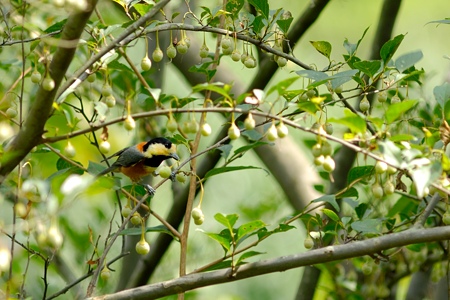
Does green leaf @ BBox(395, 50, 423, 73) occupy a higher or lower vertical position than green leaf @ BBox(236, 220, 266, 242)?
higher

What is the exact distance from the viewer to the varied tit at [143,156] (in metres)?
3.08

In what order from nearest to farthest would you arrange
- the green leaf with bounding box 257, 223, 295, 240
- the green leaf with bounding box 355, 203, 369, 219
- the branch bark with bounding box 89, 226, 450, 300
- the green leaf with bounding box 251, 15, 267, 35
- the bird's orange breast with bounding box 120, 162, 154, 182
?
1. the branch bark with bounding box 89, 226, 450, 300
2. the green leaf with bounding box 257, 223, 295, 240
3. the green leaf with bounding box 251, 15, 267, 35
4. the green leaf with bounding box 355, 203, 369, 219
5. the bird's orange breast with bounding box 120, 162, 154, 182

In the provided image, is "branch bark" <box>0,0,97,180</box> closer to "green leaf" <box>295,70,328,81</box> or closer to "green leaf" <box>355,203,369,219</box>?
"green leaf" <box>295,70,328,81</box>

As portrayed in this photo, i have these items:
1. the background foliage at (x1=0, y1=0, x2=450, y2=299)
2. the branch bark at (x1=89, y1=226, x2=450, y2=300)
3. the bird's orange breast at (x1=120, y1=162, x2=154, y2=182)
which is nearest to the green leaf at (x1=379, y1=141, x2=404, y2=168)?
the background foliage at (x1=0, y1=0, x2=450, y2=299)

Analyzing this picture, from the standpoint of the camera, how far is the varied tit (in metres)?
3.08

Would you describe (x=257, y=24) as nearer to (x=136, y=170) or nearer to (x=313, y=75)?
(x=313, y=75)

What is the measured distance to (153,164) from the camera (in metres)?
3.25

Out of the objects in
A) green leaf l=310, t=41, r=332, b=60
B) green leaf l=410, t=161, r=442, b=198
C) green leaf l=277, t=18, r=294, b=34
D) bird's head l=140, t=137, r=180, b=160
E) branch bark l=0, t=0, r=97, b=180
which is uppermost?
bird's head l=140, t=137, r=180, b=160

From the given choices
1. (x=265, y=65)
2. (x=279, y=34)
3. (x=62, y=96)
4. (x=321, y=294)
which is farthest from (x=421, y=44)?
(x=62, y=96)

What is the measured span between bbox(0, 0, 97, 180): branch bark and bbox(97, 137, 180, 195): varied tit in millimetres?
1189

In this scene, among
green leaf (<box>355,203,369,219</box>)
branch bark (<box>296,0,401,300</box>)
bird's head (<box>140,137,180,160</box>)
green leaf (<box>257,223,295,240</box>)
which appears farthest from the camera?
branch bark (<box>296,0,401,300</box>)

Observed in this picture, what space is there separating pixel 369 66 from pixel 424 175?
1.98ft

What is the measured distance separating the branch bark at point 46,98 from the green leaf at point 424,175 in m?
0.81

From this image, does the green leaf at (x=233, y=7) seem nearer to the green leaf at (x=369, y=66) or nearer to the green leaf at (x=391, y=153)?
the green leaf at (x=369, y=66)
